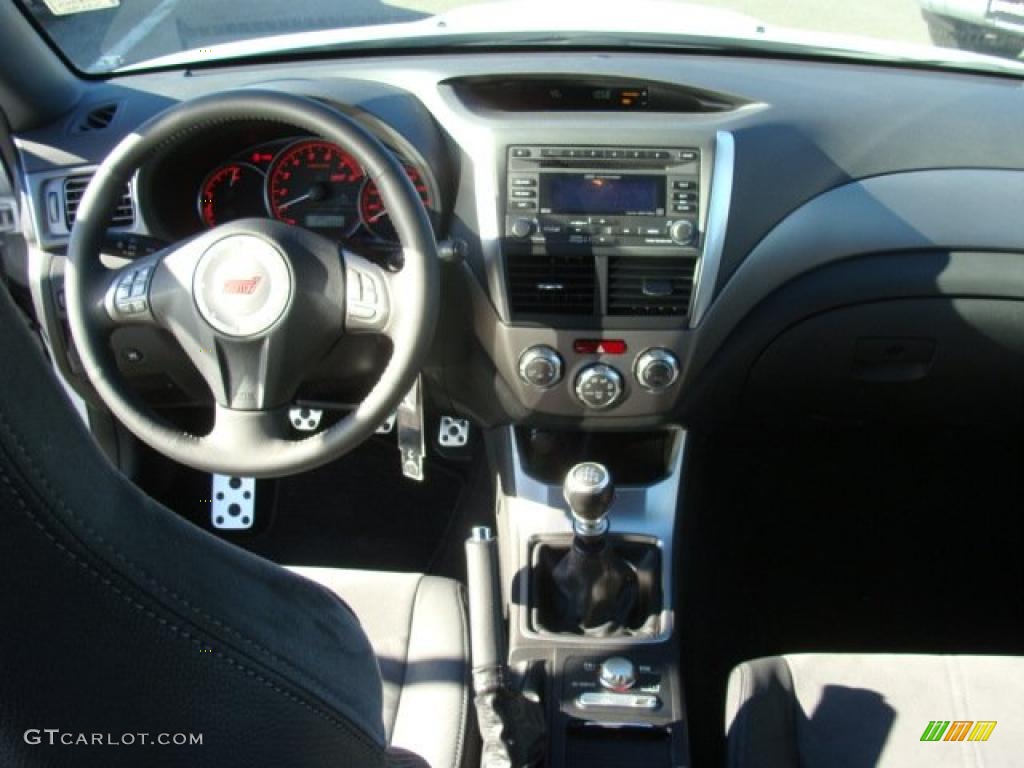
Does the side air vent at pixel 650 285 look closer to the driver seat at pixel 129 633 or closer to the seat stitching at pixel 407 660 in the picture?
the seat stitching at pixel 407 660

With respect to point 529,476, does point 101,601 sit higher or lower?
higher

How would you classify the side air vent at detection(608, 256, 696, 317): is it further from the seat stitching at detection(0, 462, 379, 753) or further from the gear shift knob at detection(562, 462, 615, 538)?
the seat stitching at detection(0, 462, 379, 753)

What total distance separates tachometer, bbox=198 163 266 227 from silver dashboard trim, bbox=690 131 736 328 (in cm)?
84

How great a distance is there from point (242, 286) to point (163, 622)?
3.44 feet

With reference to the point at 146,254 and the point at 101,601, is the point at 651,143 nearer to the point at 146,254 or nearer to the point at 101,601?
the point at 146,254

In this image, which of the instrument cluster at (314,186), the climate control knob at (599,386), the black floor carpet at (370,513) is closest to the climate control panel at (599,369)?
the climate control knob at (599,386)

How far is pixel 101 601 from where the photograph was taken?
78cm

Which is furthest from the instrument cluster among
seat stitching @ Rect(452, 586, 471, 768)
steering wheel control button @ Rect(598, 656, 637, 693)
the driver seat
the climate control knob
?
the driver seat

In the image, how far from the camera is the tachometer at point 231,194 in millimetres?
2133

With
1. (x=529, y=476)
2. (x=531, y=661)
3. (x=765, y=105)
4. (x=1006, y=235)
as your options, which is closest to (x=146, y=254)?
(x=529, y=476)

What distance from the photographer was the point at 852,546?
2.91m

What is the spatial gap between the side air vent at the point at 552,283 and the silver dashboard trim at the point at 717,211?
201mm

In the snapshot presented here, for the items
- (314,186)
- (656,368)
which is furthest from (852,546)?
(314,186)

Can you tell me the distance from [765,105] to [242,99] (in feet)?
3.09
